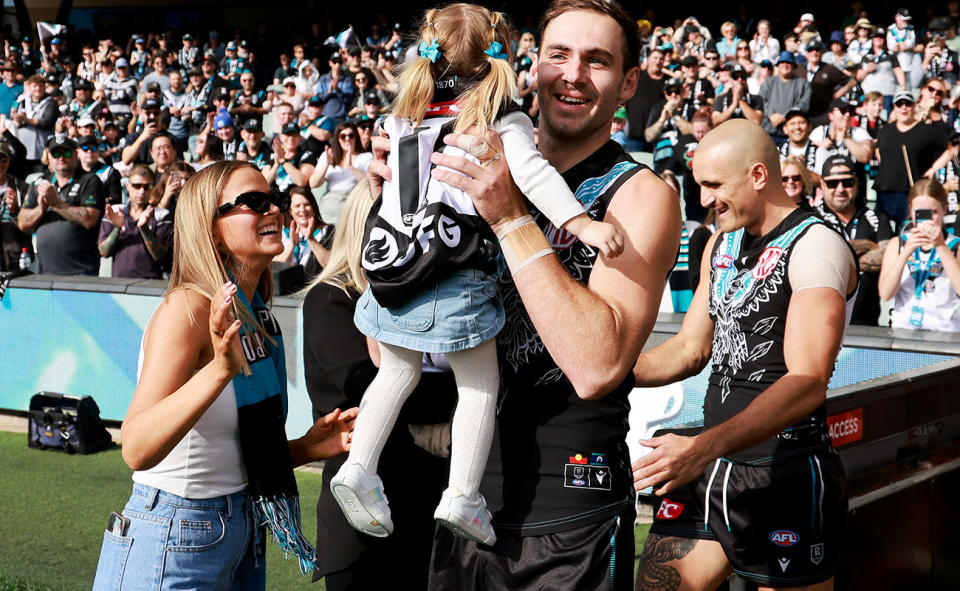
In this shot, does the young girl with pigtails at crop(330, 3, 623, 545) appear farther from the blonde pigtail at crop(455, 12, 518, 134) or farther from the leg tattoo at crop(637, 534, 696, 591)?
the leg tattoo at crop(637, 534, 696, 591)

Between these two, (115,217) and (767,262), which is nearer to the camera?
(767,262)

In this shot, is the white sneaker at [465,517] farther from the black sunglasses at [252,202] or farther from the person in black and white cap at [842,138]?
the person in black and white cap at [842,138]

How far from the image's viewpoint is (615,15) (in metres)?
2.36

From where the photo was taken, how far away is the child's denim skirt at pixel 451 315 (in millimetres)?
2352

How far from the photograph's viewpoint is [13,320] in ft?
28.2

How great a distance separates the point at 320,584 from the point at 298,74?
14971 millimetres

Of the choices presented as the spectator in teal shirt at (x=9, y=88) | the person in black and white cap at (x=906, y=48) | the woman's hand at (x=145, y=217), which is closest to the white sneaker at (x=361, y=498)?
the woman's hand at (x=145, y=217)

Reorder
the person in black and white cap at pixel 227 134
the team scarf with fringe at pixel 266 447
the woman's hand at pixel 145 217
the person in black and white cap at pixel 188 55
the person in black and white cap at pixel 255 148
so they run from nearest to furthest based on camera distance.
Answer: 1. the team scarf with fringe at pixel 266 447
2. the woman's hand at pixel 145 217
3. the person in black and white cap at pixel 255 148
4. the person in black and white cap at pixel 227 134
5. the person in black and white cap at pixel 188 55

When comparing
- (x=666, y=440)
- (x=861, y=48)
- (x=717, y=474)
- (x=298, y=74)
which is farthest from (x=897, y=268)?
(x=298, y=74)

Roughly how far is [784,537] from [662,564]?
0.49 m

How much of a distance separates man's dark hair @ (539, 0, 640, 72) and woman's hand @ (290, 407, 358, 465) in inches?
51.8

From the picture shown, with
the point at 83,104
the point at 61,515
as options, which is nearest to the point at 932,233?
the point at 61,515

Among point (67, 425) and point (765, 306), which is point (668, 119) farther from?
point (765, 306)

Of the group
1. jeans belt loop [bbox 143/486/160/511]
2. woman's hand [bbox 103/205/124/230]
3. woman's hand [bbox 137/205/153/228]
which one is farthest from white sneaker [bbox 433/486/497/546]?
woman's hand [bbox 103/205/124/230]
